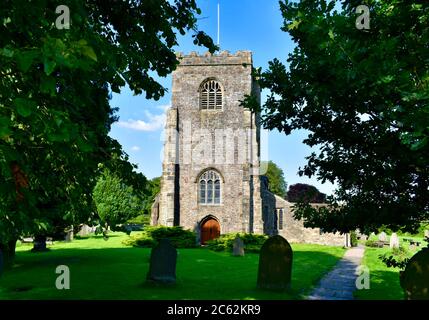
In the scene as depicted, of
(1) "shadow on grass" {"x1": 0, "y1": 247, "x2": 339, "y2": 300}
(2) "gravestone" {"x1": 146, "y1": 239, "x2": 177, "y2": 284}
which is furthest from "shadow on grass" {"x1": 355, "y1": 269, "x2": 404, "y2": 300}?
(2) "gravestone" {"x1": 146, "y1": 239, "x2": 177, "y2": 284}

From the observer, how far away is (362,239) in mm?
41219

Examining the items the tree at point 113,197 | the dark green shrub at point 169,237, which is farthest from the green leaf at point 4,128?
the dark green shrub at point 169,237

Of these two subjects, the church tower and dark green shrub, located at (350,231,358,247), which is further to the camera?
dark green shrub, located at (350,231,358,247)

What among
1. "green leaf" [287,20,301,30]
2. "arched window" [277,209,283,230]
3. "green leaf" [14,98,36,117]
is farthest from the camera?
"arched window" [277,209,283,230]

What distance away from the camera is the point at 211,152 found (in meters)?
30.8

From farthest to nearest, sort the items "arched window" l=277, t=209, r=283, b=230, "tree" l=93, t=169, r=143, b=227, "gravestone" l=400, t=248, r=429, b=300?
"arched window" l=277, t=209, r=283, b=230 < "tree" l=93, t=169, r=143, b=227 < "gravestone" l=400, t=248, r=429, b=300

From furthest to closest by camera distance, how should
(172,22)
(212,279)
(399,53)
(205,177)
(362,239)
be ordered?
(362,239), (205,177), (212,279), (172,22), (399,53)

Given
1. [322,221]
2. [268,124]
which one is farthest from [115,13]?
[322,221]

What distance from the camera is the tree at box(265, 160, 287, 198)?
67.6m

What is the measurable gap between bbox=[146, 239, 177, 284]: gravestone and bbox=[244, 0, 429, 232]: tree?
567cm

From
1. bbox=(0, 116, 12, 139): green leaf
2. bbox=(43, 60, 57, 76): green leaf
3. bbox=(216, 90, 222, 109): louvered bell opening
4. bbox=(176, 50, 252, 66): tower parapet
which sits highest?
bbox=(176, 50, 252, 66): tower parapet

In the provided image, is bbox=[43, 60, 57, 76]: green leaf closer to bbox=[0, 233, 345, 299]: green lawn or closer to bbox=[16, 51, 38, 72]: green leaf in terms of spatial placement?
bbox=[16, 51, 38, 72]: green leaf

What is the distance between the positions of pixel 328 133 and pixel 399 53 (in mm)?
1852

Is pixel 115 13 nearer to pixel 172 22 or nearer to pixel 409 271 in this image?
pixel 172 22
